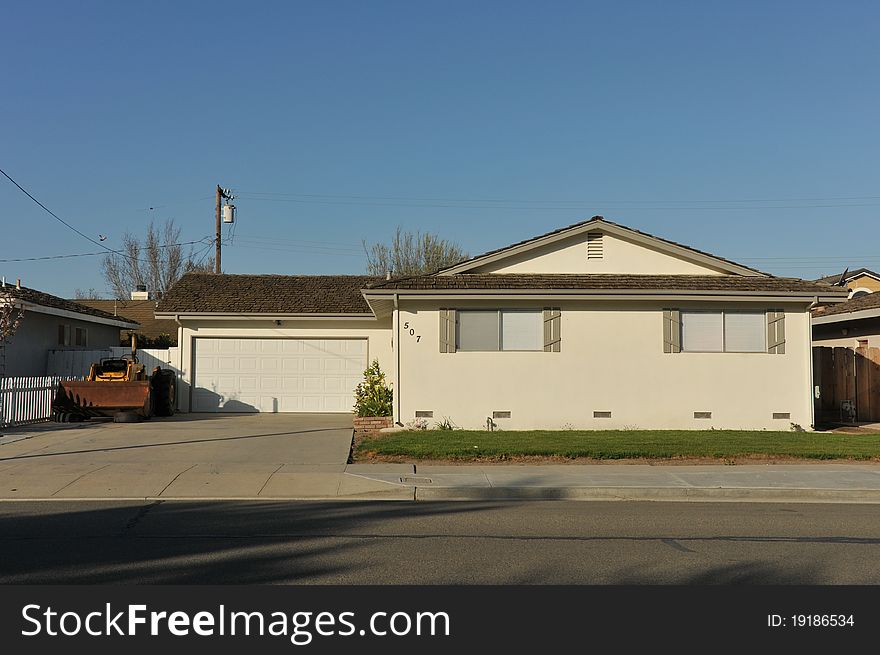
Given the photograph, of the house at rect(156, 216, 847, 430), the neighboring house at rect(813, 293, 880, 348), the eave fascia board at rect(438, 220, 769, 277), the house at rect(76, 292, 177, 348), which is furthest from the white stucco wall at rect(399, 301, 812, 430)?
the house at rect(76, 292, 177, 348)

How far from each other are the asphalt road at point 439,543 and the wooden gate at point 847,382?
454 inches

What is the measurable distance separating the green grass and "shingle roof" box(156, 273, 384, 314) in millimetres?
8640

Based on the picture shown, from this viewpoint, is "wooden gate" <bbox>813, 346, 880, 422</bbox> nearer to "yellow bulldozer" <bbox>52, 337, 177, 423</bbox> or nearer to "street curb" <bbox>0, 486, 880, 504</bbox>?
"street curb" <bbox>0, 486, 880, 504</bbox>

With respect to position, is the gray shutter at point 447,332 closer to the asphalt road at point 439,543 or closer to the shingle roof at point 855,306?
the asphalt road at point 439,543

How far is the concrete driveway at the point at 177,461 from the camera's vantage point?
12.6 meters

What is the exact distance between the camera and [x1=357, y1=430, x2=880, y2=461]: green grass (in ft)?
51.0

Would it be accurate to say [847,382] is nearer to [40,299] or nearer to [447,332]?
[447,332]

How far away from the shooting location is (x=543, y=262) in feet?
68.9

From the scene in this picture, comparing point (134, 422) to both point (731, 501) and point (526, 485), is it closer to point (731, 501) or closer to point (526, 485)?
point (526, 485)

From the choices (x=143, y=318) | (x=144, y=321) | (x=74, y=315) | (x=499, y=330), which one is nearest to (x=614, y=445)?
(x=499, y=330)

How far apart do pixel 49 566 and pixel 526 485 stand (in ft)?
23.3

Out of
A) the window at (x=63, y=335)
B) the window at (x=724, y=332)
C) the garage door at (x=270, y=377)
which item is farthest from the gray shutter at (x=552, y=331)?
the window at (x=63, y=335)

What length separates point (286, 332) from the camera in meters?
25.7

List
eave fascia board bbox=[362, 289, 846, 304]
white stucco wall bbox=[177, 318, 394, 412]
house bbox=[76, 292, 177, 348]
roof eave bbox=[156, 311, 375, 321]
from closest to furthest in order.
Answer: eave fascia board bbox=[362, 289, 846, 304] → roof eave bbox=[156, 311, 375, 321] → white stucco wall bbox=[177, 318, 394, 412] → house bbox=[76, 292, 177, 348]
